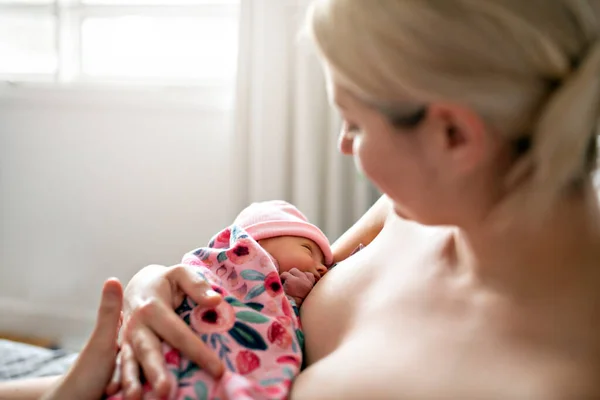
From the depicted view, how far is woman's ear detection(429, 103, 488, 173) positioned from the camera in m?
0.71

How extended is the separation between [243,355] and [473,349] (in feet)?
1.04

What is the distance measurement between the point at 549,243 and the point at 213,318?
1.52 feet

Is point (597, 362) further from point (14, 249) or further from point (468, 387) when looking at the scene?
point (14, 249)

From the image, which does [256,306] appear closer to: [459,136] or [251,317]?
[251,317]

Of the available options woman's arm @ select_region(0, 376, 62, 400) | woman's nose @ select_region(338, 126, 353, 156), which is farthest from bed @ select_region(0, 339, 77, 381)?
woman's nose @ select_region(338, 126, 353, 156)

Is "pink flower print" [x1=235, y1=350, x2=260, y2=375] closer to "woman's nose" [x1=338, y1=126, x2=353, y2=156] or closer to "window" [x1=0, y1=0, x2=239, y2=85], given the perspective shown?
"woman's nose" [x1=338, y1=126, x2=353, y2=156]

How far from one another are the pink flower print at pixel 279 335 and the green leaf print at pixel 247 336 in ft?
0.05

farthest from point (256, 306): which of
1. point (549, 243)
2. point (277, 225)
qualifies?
point (549, 243)

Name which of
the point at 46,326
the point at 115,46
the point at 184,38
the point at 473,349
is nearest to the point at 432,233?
the point at 473,349

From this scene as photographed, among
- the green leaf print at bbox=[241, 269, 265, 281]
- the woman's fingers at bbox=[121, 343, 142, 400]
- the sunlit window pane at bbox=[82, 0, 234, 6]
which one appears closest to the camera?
the woman's fingers at bbox=[121, 343, 142, 400]

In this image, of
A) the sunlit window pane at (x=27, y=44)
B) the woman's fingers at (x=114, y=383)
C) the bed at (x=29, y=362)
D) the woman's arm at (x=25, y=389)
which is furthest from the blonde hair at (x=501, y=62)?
the sunlit window pane at (x=27, y=44)

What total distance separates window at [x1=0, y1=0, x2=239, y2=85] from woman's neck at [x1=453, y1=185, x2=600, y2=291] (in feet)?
5.36

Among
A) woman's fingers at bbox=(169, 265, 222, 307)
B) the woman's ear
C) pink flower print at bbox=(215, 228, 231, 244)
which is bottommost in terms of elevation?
pink flower print at bbox=(215, 228, 231, 244)

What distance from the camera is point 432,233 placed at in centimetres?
100
